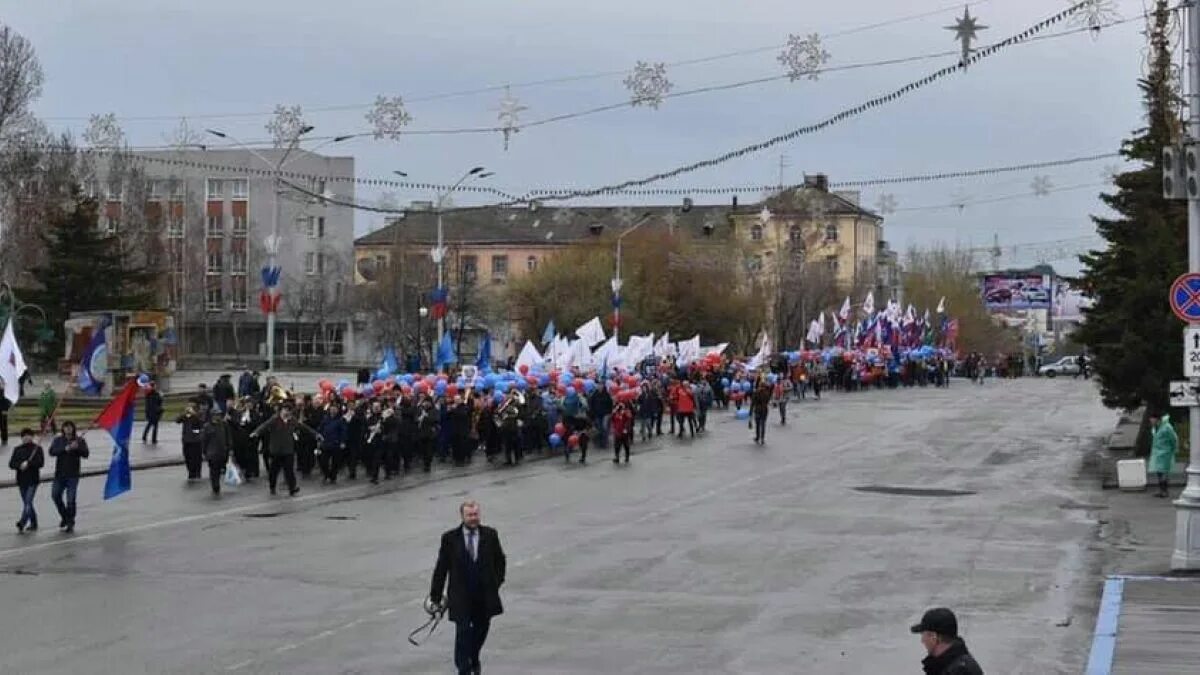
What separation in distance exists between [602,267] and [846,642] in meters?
71.2

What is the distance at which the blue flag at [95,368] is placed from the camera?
5019cm

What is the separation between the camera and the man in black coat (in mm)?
11898

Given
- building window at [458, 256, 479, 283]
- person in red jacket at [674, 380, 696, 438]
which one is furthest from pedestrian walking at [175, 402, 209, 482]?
building window at [458, 256, 479, 283]

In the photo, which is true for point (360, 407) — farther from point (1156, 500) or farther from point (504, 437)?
point (1156, 500)

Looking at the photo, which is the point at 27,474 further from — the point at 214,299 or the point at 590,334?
the point at 214,299

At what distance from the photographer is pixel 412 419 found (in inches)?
1260

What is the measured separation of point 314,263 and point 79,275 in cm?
4876

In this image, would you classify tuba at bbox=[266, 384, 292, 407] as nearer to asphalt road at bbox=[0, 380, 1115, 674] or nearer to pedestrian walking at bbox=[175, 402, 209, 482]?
pedestrian walking at bbox=[175, 402, 209, 482]

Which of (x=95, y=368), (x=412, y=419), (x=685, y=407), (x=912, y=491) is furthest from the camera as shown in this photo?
(x=95, y=368)

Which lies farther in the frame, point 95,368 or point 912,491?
point 95,368

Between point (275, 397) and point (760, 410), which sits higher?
point (275, 397)

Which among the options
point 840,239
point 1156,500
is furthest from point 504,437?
point 840,239

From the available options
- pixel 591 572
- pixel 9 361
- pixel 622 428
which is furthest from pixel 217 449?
pixel 591 572

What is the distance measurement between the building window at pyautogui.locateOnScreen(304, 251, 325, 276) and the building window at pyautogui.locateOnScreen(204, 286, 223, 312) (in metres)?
5.84
